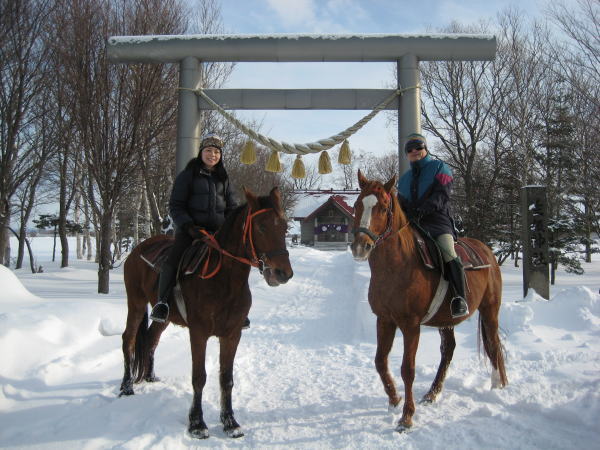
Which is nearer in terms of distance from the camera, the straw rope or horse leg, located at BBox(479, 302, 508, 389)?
horse leg, located at BBox(479, 302, 508, 389)

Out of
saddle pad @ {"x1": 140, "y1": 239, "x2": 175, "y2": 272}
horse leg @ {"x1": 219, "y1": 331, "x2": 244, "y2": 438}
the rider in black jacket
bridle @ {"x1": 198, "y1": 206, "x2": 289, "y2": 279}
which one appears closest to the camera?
bridle @ {"x1": 198, "y1": 206, "x2": 289, "y2": 279}

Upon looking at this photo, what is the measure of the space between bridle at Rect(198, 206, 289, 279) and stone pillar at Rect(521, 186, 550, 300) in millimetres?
7960

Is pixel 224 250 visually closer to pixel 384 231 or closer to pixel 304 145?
pixel 384 231

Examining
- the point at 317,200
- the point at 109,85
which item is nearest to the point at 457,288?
the point at 109,85

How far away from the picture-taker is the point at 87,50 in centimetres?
935

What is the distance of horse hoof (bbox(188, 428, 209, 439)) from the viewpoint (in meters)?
3.45

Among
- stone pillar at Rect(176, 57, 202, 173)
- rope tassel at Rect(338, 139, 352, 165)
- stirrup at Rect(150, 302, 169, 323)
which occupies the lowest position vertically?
stirrup at Rect(150, 302, 169, 323)

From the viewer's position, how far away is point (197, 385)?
3604mm

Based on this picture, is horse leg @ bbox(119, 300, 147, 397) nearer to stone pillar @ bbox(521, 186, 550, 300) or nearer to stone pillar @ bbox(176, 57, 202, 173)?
stone pillar @ bbox(176, 57, 202, 173)

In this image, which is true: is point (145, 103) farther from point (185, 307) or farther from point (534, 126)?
point (534, 126)

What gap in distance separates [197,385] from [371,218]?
2.15 metres

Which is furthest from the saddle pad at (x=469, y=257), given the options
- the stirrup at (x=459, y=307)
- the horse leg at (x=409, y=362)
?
the horse leg at (x=409, y=362)

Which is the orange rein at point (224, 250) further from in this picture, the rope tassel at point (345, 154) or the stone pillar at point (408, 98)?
the stone pillar at point (408, 98)

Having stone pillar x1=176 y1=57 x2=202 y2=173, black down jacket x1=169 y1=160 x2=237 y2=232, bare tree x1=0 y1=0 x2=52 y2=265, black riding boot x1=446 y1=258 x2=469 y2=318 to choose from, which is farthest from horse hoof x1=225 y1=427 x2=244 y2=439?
bare tree x1=0 y1=0 x2=52 y2=265
